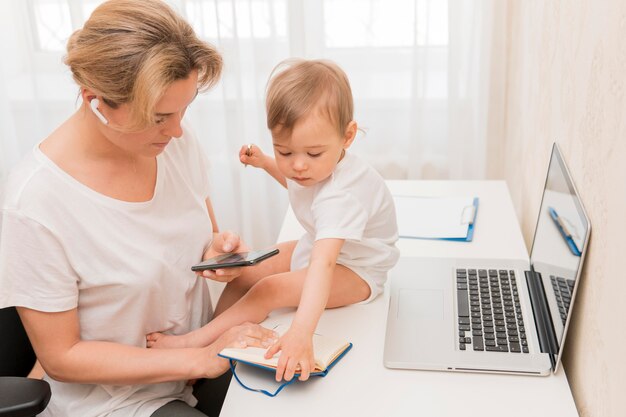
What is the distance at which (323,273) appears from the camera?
1.32 meters

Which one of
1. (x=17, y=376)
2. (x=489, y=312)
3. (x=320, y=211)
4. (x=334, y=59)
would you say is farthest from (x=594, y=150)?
(x=334, y=59)

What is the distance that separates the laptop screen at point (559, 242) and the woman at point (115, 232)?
528 millimetres

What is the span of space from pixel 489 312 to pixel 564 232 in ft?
0.74

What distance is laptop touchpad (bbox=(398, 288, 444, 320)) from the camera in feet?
4.70

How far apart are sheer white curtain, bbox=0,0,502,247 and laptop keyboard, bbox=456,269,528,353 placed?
1014mm

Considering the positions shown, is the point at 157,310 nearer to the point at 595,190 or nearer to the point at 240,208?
the point at 595,190

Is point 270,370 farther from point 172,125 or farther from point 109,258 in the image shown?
point 172,125

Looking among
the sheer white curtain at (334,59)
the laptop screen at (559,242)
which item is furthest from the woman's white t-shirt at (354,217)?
the sheer white curtain at (334,59)

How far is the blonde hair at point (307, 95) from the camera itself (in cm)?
134

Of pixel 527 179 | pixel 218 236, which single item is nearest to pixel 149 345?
pixel 218 236

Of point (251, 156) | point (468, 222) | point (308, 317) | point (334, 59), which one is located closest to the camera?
point (308, 317)

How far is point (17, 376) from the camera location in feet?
4.36

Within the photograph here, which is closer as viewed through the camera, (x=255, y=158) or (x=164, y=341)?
(x=164, y=341)

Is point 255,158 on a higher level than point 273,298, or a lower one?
higher
